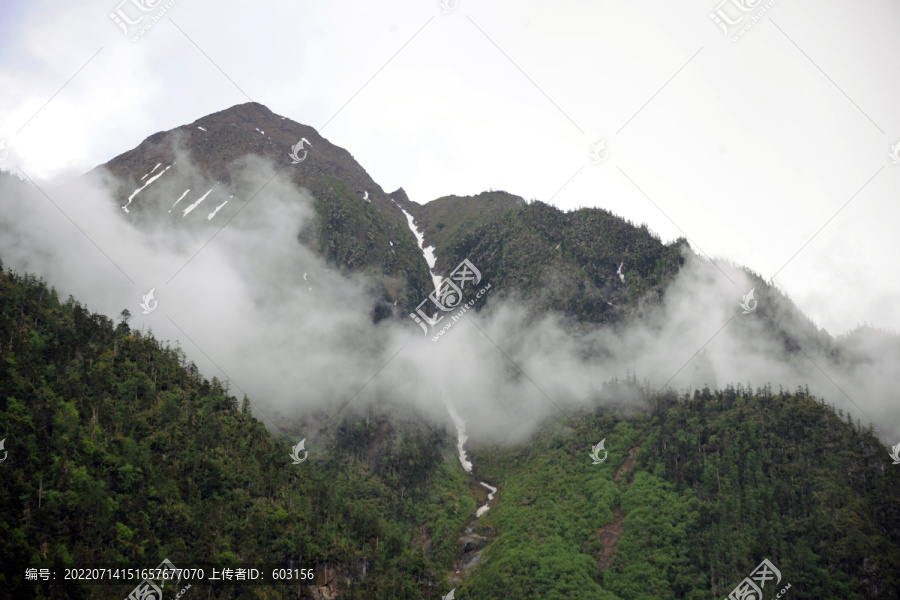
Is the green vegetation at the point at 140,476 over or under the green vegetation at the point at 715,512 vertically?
under

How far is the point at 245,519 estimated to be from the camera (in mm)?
128375

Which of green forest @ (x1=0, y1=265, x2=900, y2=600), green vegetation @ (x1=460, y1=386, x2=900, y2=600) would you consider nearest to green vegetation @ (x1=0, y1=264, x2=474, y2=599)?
green forest @ (x1=0, y1=265, x2=900, y2=600)

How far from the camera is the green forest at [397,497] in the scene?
367ft

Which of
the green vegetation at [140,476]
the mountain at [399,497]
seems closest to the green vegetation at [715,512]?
the mountain at [399,497]

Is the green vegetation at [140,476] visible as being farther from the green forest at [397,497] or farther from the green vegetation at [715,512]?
the green vegetation at [715,512]

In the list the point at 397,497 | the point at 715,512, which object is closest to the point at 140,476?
the point at 397,497

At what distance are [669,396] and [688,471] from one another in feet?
102

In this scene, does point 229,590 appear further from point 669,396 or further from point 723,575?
point 669,396

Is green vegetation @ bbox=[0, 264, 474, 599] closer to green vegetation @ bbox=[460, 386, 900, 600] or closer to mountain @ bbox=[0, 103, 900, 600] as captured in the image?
mountain @ bbox=[0, 103, 900, 600]

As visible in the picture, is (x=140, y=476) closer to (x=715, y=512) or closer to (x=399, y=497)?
(x=399, y=497)

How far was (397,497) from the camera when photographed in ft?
615

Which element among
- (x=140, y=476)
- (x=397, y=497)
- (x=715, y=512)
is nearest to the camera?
(x=140, y=476)

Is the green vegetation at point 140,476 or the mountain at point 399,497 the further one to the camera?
the mountain at point 399,497

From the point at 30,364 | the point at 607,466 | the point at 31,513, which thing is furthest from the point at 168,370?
the point at 607,466
